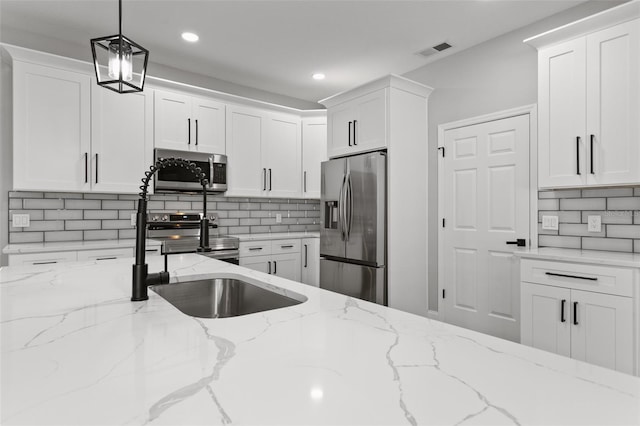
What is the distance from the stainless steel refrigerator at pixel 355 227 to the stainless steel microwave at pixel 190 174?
44.2 inches

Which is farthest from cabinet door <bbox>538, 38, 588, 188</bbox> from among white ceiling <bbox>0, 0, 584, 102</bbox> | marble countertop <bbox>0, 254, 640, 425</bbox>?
marble countertop <bbox>0, 254, 640, 425</bbox>

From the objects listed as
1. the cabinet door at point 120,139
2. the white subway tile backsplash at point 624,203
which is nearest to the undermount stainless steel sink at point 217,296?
the cabinet door at point 120,139

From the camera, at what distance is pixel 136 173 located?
11.2ft

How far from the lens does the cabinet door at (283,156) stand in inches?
172

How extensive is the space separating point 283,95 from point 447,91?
2.22 m

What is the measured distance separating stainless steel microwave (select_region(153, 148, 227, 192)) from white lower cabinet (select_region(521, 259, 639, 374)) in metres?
2.98

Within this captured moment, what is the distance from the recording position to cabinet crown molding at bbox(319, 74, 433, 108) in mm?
3417

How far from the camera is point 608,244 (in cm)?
262

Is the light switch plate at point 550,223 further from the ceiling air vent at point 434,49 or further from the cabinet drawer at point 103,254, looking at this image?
the cabinet drawer at point 103,254

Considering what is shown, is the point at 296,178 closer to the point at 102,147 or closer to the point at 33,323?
the point at 102,147

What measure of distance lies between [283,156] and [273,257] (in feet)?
4.13

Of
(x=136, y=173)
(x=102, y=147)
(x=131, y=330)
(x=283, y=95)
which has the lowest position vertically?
(x=131, y=330)

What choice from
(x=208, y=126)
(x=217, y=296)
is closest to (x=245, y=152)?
(x=208, y=126)

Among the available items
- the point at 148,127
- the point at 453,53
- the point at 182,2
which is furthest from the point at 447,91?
the point at 148,127
